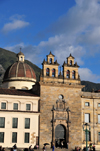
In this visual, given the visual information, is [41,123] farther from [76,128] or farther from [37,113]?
[76,128]

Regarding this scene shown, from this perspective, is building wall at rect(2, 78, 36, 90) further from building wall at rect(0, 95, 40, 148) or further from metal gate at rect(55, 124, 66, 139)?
metal gate at rect(55, 124, 66, 139)

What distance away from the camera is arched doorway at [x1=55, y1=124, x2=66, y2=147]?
5636cm

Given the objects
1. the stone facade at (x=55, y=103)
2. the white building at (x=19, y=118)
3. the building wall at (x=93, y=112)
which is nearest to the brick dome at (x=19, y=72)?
the white building at (x=19, y=118)

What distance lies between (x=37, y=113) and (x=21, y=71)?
1720cm

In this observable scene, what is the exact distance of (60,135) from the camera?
5659cm

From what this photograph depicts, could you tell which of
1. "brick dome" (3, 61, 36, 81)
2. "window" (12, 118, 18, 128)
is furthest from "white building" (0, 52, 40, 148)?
"brick dome" (3, 61, 36, 81)

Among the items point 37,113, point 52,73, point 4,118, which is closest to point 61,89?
point 52,73

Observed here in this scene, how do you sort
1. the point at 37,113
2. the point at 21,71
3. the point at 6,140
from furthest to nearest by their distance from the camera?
the point at 21,71 < the point at 37,113 < the point at 6,140

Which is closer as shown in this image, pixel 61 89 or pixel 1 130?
pixel 1 130

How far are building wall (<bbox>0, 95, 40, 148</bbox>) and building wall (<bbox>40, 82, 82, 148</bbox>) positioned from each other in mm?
1452

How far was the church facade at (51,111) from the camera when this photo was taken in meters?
53.4

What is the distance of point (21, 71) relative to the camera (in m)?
69.2

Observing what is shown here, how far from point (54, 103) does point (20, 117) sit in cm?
796

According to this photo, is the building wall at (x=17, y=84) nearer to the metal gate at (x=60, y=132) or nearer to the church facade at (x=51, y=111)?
the church facade at (x=51, y=111)
